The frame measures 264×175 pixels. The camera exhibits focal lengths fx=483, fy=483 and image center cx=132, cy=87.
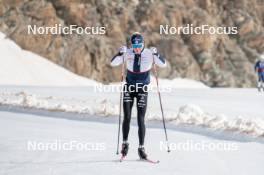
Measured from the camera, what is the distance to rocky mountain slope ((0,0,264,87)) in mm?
43594

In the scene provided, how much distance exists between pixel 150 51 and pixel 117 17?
3920 cm

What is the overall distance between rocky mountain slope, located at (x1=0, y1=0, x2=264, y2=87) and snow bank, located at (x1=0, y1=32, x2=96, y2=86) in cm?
92

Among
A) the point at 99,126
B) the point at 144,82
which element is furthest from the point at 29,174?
the point at 99,126

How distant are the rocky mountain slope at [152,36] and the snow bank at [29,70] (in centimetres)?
92

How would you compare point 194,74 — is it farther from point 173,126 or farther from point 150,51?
point 150,51

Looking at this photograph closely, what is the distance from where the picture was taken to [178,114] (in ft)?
52.8

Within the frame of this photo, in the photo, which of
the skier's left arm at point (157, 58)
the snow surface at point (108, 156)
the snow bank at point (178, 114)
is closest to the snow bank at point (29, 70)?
the snow bank at point (178, 114)

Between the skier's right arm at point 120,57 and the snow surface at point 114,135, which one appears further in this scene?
the skier's right arm at point 120,57

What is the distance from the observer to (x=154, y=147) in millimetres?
10836

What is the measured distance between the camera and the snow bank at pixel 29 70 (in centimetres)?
3968

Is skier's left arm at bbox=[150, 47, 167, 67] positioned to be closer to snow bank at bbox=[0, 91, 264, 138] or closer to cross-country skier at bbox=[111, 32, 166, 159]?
cross-country skier at bbox=[111, 32, 166, 159]

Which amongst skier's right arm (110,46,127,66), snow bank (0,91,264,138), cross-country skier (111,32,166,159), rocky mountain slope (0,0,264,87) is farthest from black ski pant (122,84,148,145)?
rocky mountain slope (0,0,264,87)

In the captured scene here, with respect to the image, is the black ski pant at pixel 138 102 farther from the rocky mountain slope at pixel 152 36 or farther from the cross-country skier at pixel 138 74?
the rocky mountain slope at pixel 152 36

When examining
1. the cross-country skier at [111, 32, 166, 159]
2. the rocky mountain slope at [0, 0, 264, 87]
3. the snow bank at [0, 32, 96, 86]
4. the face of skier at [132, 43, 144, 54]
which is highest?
the rocky mountain slope at [0, 0, 264, 87]
